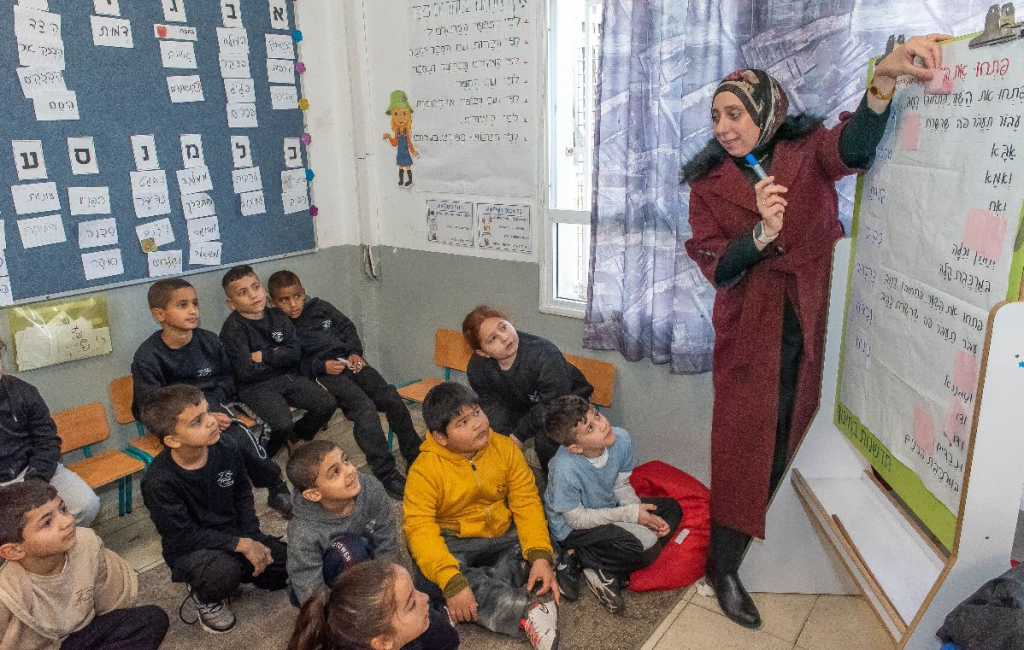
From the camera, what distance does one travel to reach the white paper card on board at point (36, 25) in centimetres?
253

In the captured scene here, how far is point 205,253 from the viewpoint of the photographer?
319 cm

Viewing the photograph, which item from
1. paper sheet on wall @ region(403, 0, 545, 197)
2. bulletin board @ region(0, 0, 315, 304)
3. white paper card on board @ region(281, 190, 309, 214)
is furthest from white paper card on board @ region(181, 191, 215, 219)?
paper sheet on wall @ region(403, 0, 545, 197)

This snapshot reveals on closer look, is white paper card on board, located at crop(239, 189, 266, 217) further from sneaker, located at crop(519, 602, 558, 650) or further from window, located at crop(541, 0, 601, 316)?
sneaker, located at crop(519, 602, 558, 650)

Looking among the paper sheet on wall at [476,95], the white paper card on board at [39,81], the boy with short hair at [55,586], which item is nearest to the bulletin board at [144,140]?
the white paper card on board at [39,81]

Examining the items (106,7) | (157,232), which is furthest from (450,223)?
(106,7)

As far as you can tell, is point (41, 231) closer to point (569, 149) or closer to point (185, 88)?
point (185, 88)

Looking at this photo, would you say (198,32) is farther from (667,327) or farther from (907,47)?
(907,47)

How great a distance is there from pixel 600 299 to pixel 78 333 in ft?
6.59

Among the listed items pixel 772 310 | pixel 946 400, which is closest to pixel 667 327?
pixel 772 310

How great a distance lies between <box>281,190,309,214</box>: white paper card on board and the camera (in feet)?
11.5

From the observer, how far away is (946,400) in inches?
56.5

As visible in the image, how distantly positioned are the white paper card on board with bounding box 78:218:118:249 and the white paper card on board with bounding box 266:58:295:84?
38.1 inches

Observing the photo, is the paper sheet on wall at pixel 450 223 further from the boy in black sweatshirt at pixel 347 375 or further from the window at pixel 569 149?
the boy in black sweatshirt at pixel 347 375

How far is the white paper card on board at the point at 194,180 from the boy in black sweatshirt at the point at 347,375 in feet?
1.56
